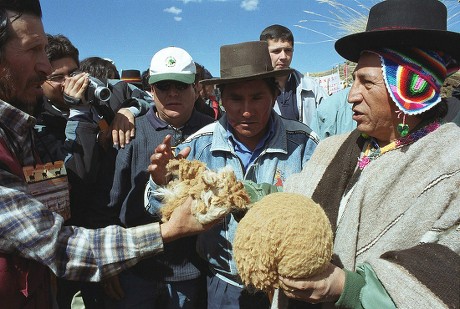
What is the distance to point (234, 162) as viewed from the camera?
7.59 feet

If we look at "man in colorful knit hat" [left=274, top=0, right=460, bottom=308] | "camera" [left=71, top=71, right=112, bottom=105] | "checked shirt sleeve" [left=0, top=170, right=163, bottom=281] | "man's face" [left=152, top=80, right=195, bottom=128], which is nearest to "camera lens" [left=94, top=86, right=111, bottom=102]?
"camera" [left=71, top=71, right=112, bottom=105]

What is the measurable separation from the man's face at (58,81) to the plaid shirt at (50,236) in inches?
37.6

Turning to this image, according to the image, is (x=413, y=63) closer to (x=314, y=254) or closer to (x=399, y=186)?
(x=399, y=186)

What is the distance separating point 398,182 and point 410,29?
64cm

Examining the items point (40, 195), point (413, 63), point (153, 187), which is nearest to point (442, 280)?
point (413, 63)

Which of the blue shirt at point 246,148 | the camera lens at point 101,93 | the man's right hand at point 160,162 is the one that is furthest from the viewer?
the camera lens at point 101,93

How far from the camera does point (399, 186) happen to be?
1.56 m

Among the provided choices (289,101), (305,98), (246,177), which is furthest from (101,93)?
(305,98)

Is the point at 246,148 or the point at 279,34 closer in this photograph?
the point at 246,148

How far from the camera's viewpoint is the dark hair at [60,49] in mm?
2797

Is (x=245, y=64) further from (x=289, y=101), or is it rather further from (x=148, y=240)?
(x=289, y=101)

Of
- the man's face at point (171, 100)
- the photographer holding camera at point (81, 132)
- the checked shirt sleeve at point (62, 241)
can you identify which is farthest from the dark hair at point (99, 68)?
the checked shirt sleeve at point (62, 241)

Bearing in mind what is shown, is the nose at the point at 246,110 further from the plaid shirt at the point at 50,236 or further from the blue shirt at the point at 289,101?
the blue shirt at the point at 289,101

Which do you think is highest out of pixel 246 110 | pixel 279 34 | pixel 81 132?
pixel 279 34
